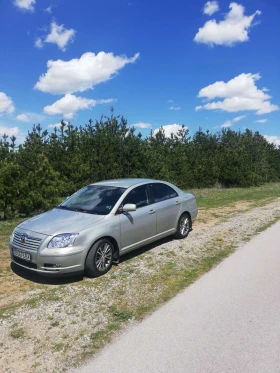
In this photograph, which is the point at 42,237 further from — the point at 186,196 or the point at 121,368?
the point at 186,196

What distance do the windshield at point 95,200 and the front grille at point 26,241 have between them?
1.18 meters

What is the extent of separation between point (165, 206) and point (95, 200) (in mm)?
1705

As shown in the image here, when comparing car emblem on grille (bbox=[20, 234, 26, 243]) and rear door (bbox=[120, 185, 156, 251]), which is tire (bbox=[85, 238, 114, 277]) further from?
car emblem on grille (bbox=[20, 234, 26, 243])

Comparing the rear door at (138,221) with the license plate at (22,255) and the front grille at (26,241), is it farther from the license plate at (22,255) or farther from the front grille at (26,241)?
the license plate at (22,255)

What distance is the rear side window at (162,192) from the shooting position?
273 inches

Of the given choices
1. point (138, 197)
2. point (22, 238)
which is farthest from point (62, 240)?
point (138, 197)

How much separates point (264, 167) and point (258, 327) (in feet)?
100

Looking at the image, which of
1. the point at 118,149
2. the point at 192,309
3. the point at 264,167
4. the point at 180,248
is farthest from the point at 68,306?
the point at 264,167

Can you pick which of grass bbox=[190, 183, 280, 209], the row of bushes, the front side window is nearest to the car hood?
the front side window

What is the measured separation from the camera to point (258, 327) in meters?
3.60

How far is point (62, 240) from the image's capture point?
4.82m

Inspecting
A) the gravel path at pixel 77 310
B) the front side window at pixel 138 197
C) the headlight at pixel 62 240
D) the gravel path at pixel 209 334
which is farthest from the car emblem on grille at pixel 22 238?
the gravel path at pixel 209 334

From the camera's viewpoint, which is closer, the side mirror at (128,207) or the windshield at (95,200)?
the side mirror at (128,207)

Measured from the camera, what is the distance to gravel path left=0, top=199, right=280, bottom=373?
313 cm
